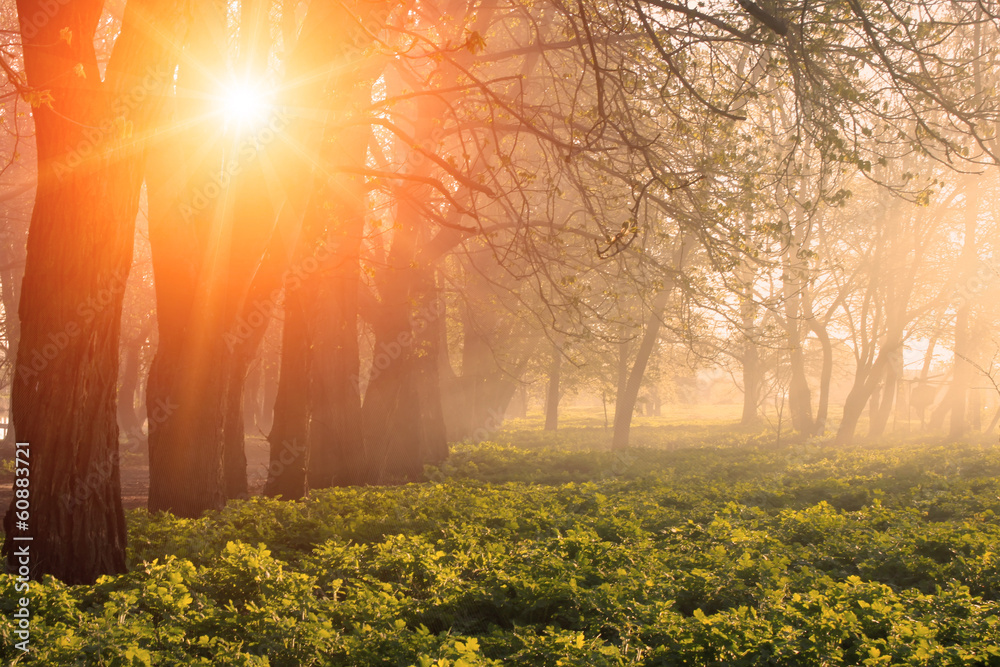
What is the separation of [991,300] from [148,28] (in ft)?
132

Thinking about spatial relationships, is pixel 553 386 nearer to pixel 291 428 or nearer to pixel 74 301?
pixel 291 428

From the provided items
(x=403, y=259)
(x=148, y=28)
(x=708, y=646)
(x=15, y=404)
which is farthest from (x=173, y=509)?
(x=403, y=259)

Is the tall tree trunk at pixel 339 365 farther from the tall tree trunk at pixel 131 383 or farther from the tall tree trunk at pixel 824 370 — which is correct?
the tall tree trunk at pixel 824 370

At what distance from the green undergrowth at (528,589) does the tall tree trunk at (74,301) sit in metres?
0.69

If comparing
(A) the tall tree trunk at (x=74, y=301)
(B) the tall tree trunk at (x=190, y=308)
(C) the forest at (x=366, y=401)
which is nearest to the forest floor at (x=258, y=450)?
(C) the forest at (x=366, y=401)

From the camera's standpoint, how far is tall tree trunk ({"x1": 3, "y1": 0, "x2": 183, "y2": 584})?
5.46 meters

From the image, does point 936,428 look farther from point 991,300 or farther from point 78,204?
point 78,204

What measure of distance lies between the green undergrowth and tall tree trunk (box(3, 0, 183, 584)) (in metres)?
0.69

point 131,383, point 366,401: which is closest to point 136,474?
point 366,401

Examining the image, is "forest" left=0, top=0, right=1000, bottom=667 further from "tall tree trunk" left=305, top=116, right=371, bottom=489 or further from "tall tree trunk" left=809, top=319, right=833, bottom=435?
"tall tree trunk" left=809, top=319, right=833, bottom=435

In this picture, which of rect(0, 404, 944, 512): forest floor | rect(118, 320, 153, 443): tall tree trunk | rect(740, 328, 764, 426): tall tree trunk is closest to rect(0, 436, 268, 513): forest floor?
rect(0, 404, 944, 512): forest floor

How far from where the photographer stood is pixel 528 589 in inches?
199

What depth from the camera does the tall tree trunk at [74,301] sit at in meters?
5.46

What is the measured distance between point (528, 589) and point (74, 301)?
12.8ft
